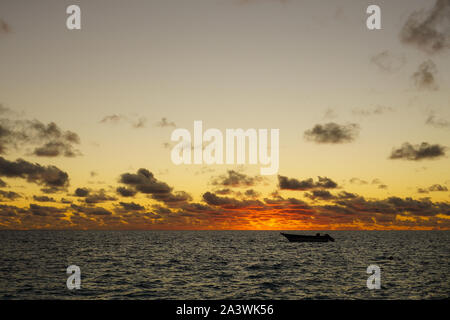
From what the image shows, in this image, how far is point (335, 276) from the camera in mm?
55875

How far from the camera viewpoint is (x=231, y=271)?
6144 cm

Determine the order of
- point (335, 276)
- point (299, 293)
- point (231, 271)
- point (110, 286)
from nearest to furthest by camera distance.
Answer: point (299, 293) < point (110, 286) < point (335, 276) < point (231, 271)

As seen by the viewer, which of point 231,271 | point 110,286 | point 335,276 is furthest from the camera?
point 231,271

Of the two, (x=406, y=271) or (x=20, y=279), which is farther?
(x=406, y=271)
